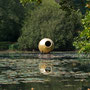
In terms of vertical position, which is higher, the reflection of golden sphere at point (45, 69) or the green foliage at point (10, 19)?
the green foliage at point (10, 19)

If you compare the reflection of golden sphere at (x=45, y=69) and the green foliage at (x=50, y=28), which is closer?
the reflection of golden sphere at (x=45, y=69)

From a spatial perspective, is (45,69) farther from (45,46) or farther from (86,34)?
(45,46)

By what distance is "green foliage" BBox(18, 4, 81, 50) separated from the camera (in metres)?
48.6

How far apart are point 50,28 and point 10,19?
843cm

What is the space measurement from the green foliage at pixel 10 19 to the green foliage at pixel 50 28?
3.40 m

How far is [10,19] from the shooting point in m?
54.2

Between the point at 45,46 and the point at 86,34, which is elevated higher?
the point at 86,34

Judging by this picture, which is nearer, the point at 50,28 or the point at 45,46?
the point at 45,46

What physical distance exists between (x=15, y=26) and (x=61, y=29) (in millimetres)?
9697

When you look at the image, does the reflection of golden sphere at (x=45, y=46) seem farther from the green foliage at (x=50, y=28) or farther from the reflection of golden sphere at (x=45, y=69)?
the reflection of golden sphere at (x=45, y=69)

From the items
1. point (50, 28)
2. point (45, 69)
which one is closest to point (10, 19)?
point (50, 28)

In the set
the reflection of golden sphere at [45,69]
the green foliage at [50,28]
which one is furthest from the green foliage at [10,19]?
the reflection of golden sphere at [45,69]

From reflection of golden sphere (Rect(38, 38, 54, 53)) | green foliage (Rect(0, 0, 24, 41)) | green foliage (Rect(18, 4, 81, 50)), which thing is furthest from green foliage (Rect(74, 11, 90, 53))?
green foliage (Rect(0, 0, 24, 41))

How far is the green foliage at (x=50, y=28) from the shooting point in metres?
48.6
